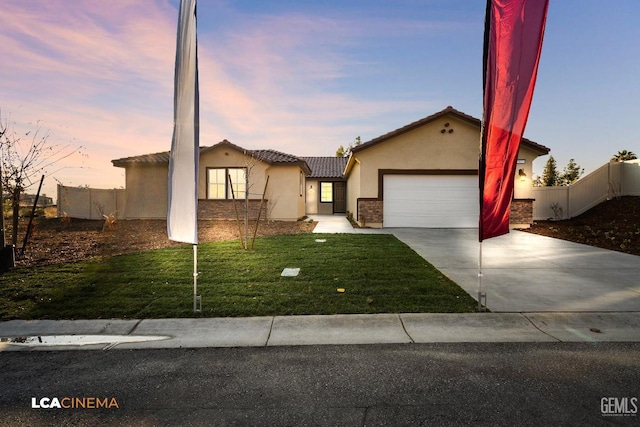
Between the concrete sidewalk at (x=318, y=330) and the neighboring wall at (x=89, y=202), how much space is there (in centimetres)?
1737

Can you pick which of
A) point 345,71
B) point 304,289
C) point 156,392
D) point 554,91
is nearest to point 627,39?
point 554,91

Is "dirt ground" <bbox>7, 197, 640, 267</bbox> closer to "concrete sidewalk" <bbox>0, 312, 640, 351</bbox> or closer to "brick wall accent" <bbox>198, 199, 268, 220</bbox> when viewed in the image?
"brick wall accent" <bbox>198, 199, 268, 220</bbox>

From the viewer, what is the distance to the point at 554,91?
14.7m

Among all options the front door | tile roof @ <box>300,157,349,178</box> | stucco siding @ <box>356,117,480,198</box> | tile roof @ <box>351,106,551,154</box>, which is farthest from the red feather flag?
the front door

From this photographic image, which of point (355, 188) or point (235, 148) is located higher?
point (235, 148)

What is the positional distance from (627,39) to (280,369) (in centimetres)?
1742

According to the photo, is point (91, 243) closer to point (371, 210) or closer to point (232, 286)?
point (232, 286)

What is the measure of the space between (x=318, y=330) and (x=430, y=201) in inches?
512

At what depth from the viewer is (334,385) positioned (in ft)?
8.77

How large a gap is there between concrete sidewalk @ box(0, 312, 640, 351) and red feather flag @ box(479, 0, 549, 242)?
134 centimetres

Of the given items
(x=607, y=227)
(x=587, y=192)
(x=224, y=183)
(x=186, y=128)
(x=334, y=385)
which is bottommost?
(x=334, y=385)

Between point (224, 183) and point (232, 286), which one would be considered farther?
point (224, 183)

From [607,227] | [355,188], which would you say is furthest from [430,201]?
[607,227]

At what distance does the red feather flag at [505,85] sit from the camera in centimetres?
420
